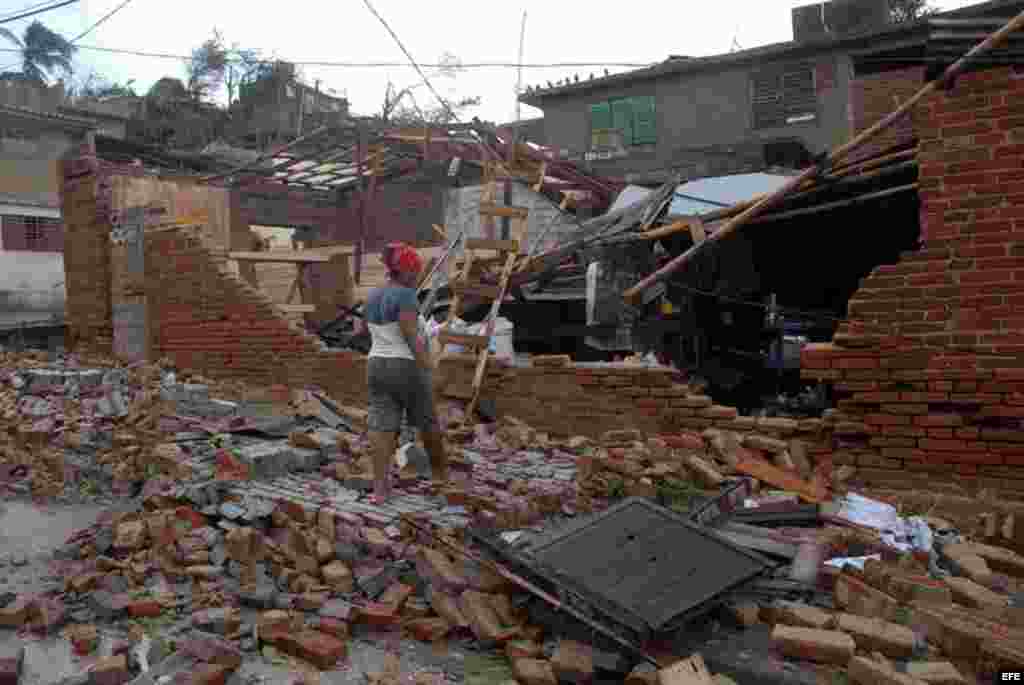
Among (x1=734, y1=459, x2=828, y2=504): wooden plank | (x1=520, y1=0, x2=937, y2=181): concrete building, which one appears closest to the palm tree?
(x1=520, y1=0, x2=937, y2=181): concrete building

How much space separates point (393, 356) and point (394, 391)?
0.23 metres

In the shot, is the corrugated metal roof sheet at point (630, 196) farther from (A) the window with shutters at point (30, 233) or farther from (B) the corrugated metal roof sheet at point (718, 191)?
(A) the window with shutters at point (30, 233)

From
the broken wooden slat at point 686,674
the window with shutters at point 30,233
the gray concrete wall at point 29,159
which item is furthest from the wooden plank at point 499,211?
the gray concrete wall at point 29,159

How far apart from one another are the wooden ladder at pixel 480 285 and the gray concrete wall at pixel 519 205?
195 cm

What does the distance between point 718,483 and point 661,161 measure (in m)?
17.9

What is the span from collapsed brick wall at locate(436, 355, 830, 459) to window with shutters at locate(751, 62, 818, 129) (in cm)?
1567

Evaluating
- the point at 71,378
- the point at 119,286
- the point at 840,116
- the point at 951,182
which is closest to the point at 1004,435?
the point at 951,182

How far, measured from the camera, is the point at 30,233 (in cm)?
2259

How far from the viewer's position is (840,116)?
2056 cm

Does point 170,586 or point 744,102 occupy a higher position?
point 744,102

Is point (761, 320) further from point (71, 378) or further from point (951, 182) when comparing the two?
point (71, 378)

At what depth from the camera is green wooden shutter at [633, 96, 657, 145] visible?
22.9 meters

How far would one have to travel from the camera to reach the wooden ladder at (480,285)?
8.39 m

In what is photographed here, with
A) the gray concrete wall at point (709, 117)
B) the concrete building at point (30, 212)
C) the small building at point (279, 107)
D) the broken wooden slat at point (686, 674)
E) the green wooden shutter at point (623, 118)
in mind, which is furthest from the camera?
the small building at point (279, 107)
